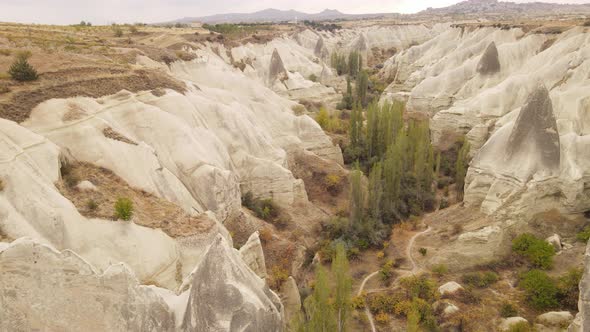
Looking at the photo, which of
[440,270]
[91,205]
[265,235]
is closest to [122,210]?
[91,205]

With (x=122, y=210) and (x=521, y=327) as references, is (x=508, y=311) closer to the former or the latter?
(x=521, y=327)

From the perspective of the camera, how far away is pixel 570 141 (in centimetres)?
2341

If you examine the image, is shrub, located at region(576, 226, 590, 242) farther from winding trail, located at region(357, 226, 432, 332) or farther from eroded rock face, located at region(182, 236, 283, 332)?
eroded rock face, located at region(182, 236, 283, 332)

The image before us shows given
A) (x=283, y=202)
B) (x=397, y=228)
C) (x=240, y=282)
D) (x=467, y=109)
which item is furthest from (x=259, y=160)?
(x=467, y=109)

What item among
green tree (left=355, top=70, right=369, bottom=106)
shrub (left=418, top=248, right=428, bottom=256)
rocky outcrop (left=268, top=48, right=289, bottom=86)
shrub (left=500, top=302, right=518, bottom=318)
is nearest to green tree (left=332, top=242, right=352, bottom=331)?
shrub (left=500, top=302, right=518, bottom=318)

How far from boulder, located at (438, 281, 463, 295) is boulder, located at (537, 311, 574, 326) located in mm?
3450

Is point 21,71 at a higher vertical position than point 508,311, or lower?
higher

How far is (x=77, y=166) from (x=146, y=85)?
8.51 m

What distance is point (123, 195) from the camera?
→ 15.4 m

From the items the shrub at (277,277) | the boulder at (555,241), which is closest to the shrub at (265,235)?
the shrub at (277,277)

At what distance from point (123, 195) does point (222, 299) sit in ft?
22.2

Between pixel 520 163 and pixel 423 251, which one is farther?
pixel 520 163

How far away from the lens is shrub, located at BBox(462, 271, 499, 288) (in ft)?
64.6

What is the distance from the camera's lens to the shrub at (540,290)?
57.7ft
